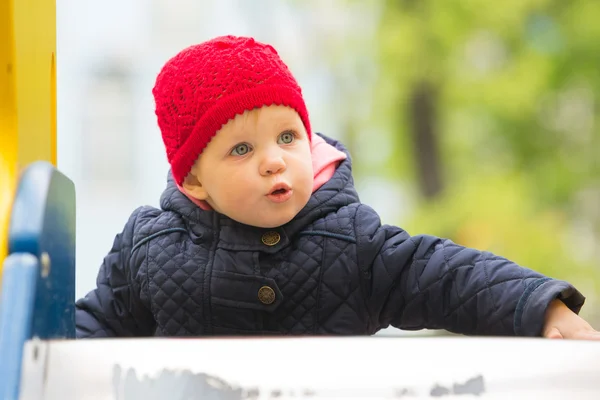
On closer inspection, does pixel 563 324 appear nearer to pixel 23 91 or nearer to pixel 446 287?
pixel 446 287

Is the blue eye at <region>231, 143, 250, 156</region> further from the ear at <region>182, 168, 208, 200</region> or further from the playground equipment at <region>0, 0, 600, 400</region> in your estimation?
the playground equipment at <region>0, 0, 600, 400</region>

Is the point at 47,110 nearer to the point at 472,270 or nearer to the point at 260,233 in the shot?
the point at 260,233

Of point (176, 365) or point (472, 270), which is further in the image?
point (472, 270)

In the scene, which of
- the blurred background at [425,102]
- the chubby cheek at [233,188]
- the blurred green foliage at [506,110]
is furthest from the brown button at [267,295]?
the blurred green foliage at [506,110]

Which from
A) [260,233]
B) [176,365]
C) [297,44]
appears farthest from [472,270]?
[297,44]

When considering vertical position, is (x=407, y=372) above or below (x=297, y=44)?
below

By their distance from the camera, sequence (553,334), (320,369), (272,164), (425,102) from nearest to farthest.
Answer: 1. (320,369)
2. (553,334)
3. (272,164)
4. (425,102)

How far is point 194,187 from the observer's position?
1.11m

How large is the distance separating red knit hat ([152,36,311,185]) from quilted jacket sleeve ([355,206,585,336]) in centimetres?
19

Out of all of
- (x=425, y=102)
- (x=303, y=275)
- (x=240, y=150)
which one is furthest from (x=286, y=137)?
(x=425, y=102)

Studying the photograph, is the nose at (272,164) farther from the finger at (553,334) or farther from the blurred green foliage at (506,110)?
the blurred green foliage at (506,110)

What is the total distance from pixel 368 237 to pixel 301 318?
14cm

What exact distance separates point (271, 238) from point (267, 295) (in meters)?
0.07

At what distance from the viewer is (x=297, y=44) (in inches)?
206
